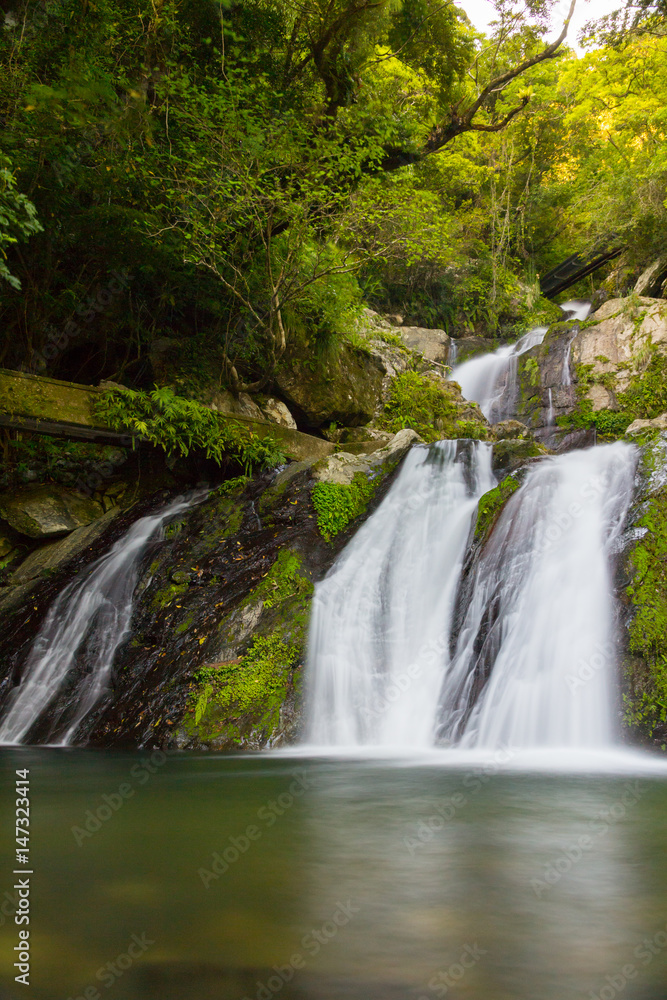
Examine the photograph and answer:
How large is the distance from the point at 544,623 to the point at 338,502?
3515 millimetres

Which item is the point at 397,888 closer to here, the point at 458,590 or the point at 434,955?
the point at 434,955

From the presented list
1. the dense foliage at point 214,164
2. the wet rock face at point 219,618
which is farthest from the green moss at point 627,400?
the wet rock face at point 219,618

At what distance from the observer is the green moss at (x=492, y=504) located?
24.4 feet

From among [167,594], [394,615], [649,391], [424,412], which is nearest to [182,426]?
[167,594]

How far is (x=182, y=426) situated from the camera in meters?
9.20

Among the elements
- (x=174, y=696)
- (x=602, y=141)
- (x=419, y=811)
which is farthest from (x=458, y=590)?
(x=602, y=141)

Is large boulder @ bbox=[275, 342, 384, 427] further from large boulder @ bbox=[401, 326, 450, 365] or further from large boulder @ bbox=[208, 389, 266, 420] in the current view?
large boulder @ bbox=[401, 326, 450, 365]

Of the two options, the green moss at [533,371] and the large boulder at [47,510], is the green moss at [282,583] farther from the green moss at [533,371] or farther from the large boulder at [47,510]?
the green moss at [533,371]

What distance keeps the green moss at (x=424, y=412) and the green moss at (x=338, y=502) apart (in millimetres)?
3648

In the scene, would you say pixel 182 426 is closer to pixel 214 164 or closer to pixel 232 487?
pixel 232 487

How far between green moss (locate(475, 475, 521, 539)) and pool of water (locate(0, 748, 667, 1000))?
11.6 feet

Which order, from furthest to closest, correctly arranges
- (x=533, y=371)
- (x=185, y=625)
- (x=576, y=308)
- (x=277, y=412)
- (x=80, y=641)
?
(x=576, y=308) → (x=533, y=371) → (x=277, y=412) → (x=80, y=641) → (x=185, y=625)

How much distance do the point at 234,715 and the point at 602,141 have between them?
22962 mm

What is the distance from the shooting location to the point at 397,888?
230cm
